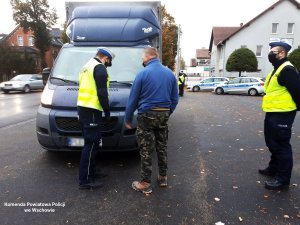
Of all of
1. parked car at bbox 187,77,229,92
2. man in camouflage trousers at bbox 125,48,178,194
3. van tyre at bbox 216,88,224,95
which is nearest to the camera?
man in camouflage trousers at bbox 125,48,178,194

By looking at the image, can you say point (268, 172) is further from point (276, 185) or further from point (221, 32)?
point (221, 32)

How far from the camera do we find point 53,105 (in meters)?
4.79

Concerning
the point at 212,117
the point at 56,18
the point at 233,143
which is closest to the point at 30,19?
the point at 56,18

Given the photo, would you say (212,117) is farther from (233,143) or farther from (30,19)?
(30,19)

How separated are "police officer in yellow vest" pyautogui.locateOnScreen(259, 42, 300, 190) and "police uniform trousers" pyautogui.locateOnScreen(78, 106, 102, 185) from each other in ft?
7.94

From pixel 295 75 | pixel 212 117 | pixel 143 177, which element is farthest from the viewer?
pixel 212 117

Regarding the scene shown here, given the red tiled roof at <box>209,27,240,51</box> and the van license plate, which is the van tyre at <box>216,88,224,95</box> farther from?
the red tiled roof at <box>209,27,240,51</box>

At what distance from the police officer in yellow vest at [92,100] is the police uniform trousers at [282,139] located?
2335mm

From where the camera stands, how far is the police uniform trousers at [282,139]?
402 centimetres

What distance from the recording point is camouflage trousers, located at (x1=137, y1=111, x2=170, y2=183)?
3.92 metres

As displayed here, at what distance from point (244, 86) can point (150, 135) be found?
21035 millimetres

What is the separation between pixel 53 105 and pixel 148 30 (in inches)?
109

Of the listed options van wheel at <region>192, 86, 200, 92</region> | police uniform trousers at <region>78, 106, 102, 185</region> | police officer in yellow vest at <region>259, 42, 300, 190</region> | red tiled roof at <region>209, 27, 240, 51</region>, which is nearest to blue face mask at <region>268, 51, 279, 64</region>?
police officer in yellow vest at <region>259, 42, 300, 190</region>

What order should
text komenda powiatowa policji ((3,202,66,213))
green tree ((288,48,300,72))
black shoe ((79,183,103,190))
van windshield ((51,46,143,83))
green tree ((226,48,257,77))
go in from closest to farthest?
text komenda powiatowa policji ((3,202,66,213))
black shoe ((79,183,103,190))
van windshield ((51,46,143,83))
green tree ((288,48,300,72))
green tree ((226,48,257,77))
